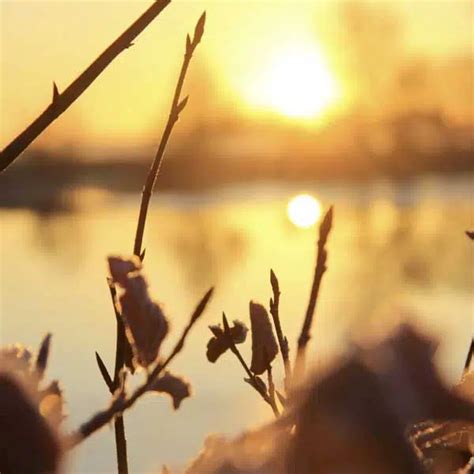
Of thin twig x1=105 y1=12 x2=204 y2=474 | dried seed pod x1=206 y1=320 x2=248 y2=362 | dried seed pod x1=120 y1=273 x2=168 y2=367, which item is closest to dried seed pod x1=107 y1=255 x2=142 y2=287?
dried seed pod x1=120 y1=273 x2=168 y2=367

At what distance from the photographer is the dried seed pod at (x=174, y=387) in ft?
1.55

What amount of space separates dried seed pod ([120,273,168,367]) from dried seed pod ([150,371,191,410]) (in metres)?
0.04

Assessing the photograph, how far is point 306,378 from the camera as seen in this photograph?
35 cm

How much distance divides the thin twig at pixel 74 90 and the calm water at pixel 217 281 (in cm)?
8

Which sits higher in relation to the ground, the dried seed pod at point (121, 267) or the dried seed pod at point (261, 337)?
the dried seed pod at point (121, 267)

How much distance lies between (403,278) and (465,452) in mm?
11282

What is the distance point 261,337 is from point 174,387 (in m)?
0.15

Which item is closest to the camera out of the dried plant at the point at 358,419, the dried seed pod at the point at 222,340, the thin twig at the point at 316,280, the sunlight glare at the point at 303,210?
the dried plant at the point at 358,419

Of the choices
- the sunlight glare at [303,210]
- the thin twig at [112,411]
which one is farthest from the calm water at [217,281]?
the sunlight glare at [303,210]

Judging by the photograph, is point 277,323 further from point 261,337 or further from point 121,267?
point 121,267

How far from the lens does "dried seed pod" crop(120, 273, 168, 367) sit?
1.44 feet

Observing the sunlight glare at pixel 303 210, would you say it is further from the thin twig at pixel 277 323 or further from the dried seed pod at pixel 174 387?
the dried seed pod at pixel 174 387

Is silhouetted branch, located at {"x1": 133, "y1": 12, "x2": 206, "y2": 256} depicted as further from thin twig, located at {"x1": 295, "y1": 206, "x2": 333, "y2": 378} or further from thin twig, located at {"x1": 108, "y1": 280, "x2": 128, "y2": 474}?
thin twig, located at {"x1": 295, "y1": 206, "x2": 333, "y2": 378}

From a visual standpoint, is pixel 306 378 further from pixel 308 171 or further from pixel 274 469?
pixel 308 171
